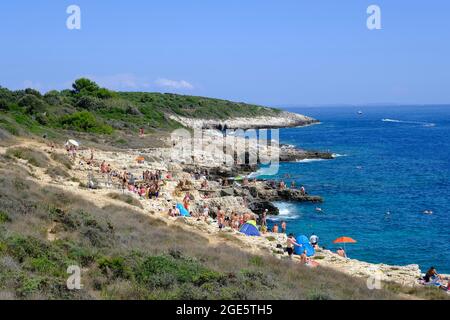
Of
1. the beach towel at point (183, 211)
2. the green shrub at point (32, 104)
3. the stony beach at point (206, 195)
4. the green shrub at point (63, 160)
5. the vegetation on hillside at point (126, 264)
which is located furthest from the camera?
the green shrub at point (32, 104)

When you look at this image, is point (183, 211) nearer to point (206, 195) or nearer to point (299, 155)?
point (206, 195)

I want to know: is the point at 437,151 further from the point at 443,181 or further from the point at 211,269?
the point at 211,269

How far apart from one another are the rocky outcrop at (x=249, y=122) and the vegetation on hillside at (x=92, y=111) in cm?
338

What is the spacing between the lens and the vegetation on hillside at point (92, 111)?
5176cm

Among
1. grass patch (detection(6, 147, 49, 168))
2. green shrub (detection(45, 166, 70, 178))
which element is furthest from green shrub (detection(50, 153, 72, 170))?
green shrub (detection(45, 166, 70, 178))

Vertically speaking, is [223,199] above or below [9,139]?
below

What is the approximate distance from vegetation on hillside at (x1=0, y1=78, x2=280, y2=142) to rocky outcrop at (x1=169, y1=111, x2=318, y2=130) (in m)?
3.38

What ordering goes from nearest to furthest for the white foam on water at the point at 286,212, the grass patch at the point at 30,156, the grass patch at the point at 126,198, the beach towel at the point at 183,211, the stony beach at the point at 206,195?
the stony beach at the point at 206,195 < the grass patch at the point at 126,198 < the beach towel at the point at 183,211 < the grass patch at the point at 30,156 < the white foam on water at the point at 286,212

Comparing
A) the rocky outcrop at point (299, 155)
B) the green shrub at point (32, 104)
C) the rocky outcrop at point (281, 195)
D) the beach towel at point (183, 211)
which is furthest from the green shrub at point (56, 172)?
the rocky outcrop at point (299, 155)

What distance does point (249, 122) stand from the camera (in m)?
112

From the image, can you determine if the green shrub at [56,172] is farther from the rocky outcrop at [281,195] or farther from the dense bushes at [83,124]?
the dense bushes at [83,124]
